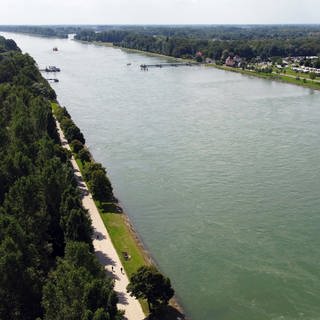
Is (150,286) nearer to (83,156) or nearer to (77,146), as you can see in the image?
(83,156)

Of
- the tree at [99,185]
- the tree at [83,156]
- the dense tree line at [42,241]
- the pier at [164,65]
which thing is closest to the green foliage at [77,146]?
the tree at [83,156]

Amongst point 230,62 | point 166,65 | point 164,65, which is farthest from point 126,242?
point 230,62

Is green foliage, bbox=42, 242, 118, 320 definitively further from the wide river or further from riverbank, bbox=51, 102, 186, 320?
the wide river

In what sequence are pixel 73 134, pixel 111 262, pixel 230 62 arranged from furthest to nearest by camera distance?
pixel 230 62 → pixel 73 134 → pixel 111 262

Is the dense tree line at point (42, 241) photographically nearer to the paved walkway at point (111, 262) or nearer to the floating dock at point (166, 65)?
the paved walkway at point (111, 262)

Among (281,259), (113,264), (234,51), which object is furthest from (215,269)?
(234,51)

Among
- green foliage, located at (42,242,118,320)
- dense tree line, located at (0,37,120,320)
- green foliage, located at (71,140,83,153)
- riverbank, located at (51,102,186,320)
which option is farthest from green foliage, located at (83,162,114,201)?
green foliage, located at (42,242,118,320)

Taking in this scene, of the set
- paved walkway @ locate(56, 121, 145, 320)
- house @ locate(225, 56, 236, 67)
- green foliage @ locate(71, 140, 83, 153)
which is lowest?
paved walkway @ locate(56, 121, 145, 320)

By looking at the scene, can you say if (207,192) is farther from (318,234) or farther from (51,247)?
(51,247)
